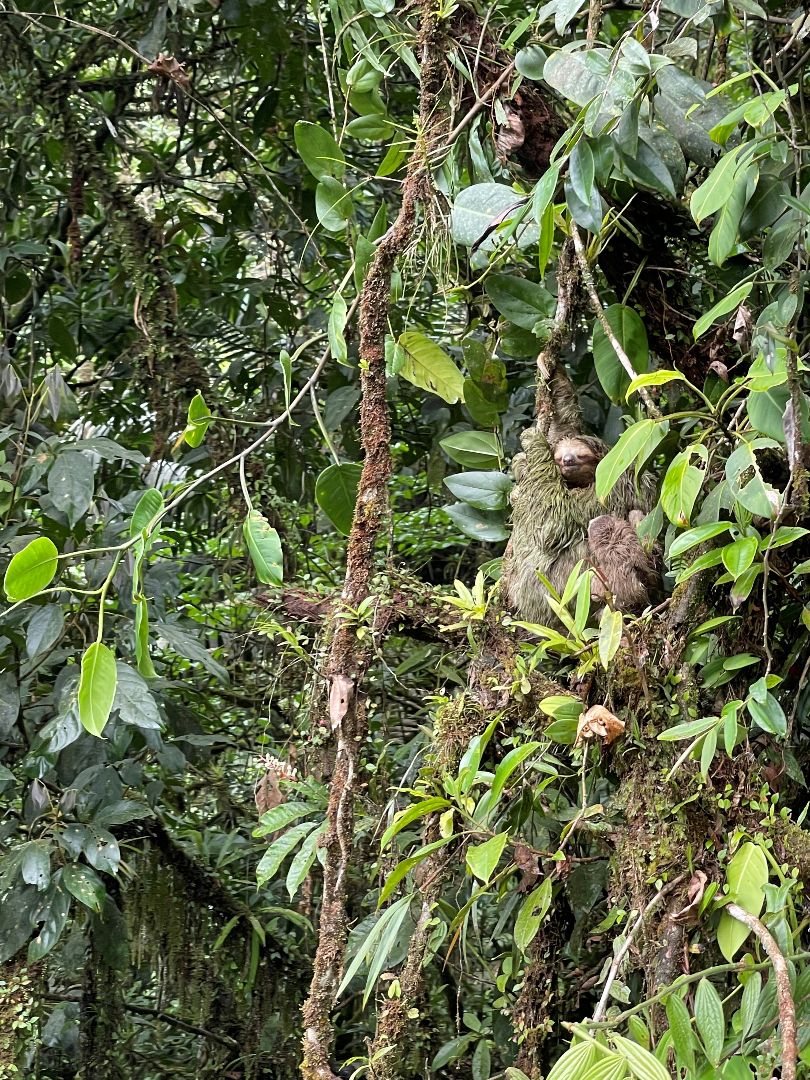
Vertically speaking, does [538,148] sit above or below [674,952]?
above

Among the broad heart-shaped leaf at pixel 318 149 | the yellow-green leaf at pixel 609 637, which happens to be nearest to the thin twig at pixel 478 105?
the broad heart-shaped leaf at pixel 318 149

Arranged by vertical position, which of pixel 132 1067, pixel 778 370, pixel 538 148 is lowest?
pixel 132 1067

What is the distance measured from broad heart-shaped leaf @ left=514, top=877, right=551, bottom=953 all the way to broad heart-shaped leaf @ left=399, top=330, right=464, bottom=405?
69cm

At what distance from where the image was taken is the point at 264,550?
4.14ft

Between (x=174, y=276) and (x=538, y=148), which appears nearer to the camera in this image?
(x=538, y=148)

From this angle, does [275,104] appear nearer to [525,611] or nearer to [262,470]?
[262,470]

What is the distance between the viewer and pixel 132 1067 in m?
2.71

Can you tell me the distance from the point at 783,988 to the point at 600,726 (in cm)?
37

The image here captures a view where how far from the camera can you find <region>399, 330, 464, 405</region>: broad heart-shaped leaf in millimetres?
1630

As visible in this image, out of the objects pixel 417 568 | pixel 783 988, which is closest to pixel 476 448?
pixel 417 568

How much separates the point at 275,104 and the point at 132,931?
76.5 inches

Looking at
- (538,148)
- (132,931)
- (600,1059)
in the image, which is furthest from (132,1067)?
(538,148)

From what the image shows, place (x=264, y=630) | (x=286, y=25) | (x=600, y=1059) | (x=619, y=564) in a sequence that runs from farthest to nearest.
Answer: (x=286, y=25) → (x=264, y=630) → (x=619, y=564) → (x=600, y=1059)

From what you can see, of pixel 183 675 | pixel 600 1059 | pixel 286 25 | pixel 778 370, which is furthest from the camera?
pixel 183 675
